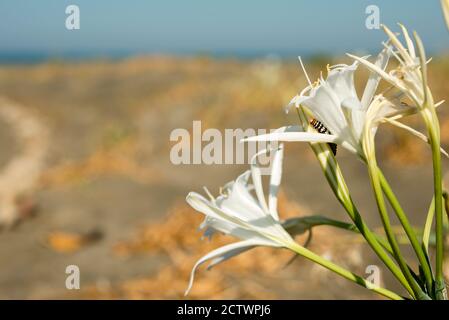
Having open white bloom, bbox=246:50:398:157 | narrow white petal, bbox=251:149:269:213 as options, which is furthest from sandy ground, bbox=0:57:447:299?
open white bloom, bbox=246:50:398:157

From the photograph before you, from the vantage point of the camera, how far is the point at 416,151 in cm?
402

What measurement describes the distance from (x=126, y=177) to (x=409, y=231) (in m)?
3.73

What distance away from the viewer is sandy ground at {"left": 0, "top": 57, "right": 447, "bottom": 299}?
8.39ft

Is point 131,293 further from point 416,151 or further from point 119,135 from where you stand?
point 119,135

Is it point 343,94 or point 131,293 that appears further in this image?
point 131,293

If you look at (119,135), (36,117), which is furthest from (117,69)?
(119,135)

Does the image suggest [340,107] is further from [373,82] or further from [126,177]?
[126,177]

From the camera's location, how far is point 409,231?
688 mm

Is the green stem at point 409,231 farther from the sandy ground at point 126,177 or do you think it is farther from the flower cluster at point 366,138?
the sandy ground at point 126,177

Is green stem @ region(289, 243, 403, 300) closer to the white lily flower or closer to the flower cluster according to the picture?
the flower cluster

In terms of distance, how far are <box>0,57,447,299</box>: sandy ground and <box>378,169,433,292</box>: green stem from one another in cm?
130

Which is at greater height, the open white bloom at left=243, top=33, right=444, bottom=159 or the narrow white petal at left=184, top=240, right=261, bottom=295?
the open white bloom at left=243, top=33, right=444, bottom=159

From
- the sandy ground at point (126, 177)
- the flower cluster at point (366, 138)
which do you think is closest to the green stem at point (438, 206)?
the flower cluster at point (366, 138)

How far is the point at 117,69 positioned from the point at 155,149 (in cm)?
852
